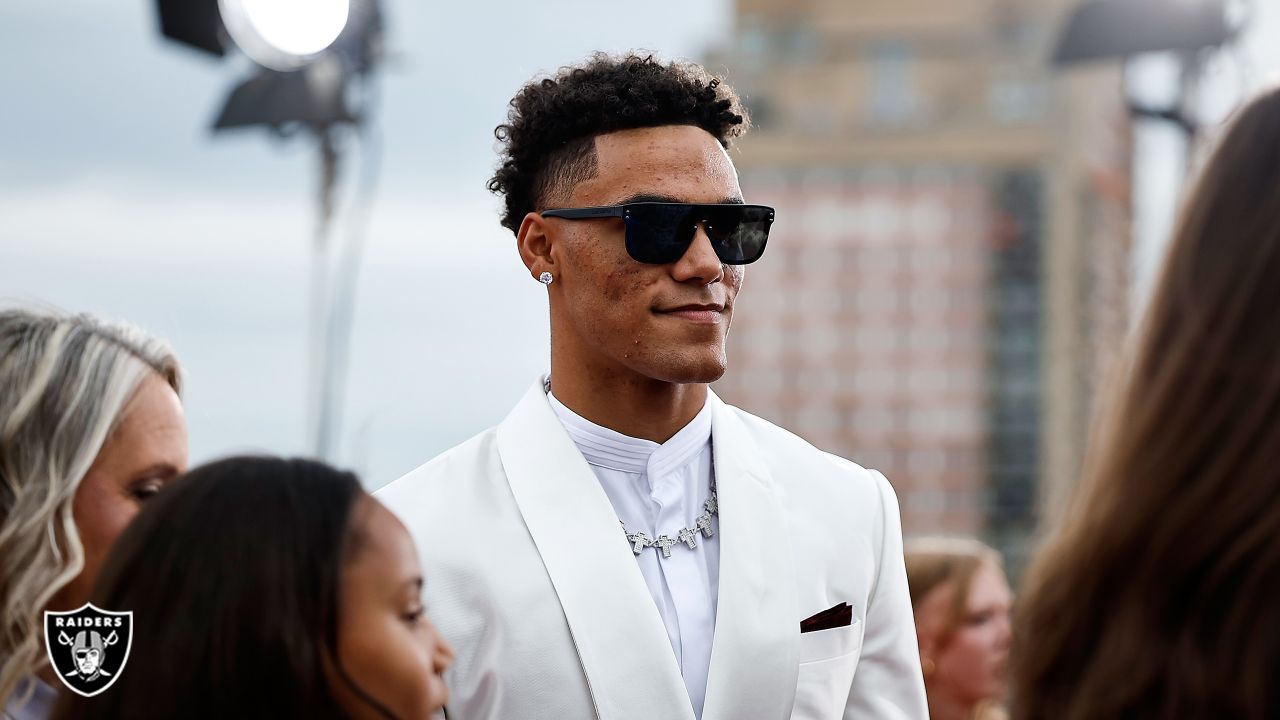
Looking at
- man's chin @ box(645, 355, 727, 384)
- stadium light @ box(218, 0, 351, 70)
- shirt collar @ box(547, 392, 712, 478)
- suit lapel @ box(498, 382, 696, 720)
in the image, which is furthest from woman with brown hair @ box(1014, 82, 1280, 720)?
stadium light @ box(218, 0, 351, 70)

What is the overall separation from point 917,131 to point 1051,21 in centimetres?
1227

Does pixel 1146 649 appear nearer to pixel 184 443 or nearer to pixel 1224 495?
pixel 1224 495

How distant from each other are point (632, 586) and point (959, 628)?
2.15 metres

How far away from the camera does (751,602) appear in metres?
2.70

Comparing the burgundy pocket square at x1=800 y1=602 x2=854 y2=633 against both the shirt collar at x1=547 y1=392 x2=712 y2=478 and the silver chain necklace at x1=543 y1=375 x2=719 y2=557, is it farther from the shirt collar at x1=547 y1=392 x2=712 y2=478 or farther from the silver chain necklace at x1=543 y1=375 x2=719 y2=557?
the shirt collar at x1=547 y1=392 x2=712 y2=478

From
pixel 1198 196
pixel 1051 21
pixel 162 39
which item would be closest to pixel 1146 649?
pixel 1198 196

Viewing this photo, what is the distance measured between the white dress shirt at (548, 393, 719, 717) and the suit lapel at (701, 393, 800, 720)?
0.06 m

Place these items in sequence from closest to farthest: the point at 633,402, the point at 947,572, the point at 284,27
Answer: the point at 633,402 < the point at 284,27 < the point at 947,572

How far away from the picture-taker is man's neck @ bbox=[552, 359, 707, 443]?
9.53 feet

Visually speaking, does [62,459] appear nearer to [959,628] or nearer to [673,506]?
[673,506]

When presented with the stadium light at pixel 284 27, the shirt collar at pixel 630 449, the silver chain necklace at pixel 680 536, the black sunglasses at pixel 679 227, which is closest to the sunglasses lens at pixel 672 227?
the black sunglasses at pixel 679 227

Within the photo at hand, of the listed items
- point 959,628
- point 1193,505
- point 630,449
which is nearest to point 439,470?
point 630,449

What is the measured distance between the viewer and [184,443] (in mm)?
2596

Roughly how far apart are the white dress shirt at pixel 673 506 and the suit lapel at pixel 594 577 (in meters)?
0.07
